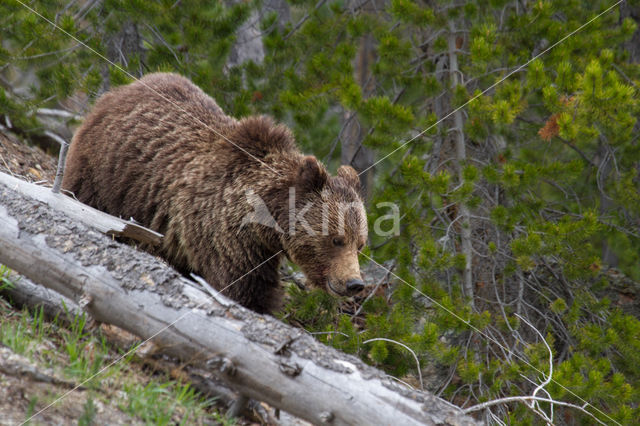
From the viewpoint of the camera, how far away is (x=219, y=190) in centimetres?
493

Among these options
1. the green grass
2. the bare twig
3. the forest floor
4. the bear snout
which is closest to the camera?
the forest floor

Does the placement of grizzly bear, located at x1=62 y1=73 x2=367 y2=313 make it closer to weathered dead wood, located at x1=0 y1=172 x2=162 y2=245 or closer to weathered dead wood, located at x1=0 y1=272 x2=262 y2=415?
weathered dead wood, located at x1=0 y1=172 x2=162 y2=245

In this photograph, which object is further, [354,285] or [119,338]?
[354,285]

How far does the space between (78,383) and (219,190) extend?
7.41 ft

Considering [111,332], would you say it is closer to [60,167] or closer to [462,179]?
[60,167]

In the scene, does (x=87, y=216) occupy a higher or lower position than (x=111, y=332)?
higher

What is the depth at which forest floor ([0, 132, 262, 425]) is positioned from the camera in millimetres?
2729

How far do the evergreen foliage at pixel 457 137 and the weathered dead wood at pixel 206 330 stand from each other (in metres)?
1.81

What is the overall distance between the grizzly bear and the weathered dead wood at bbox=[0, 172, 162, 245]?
0.58m

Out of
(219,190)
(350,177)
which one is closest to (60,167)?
(219,190)

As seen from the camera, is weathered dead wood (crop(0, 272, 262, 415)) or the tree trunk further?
the tree trunk

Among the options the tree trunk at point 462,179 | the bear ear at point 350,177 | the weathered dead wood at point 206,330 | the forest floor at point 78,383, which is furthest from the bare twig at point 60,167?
the tree trunk at point 462,179

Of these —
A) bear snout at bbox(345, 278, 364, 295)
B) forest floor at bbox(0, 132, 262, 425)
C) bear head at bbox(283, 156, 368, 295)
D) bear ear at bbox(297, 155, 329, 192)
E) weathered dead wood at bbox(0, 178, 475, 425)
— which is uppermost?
bear ear at bbox(297, 155, 329, 192)

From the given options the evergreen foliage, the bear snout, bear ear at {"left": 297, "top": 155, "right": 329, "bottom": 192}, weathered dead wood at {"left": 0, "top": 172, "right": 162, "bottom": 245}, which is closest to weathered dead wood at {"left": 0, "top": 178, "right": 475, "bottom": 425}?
weathered dead wood at {"left": 0, "top": 172, "right": 162, "bottom": 245}
